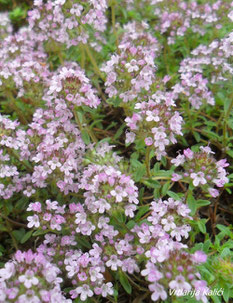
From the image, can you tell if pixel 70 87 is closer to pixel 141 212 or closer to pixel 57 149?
pixel 57 149

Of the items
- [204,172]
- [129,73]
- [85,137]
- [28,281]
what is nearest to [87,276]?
[28,281]

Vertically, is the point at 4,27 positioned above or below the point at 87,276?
above

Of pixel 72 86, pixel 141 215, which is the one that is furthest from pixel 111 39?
pixel 141 215

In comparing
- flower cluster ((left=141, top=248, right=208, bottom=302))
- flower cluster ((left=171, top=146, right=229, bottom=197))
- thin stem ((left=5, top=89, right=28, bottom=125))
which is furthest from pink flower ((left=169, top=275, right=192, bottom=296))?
thin stem ((left=5, top=89, right=28, bottom=125))

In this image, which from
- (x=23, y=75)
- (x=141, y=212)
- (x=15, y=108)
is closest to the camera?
(x=141, y=212)

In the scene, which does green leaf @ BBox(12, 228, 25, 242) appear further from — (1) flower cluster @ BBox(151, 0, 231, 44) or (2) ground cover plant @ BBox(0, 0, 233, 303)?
(1) flower cluster @ BBox(151, 0, 231, 44)

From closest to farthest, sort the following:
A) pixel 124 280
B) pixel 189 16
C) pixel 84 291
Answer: pixel 84 291
pixel 124 280
pixel 189 16

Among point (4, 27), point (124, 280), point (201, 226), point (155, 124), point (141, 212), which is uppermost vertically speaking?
point (4, 27)

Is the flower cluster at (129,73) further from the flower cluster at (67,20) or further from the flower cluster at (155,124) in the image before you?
the flower cluster at (67,20)
